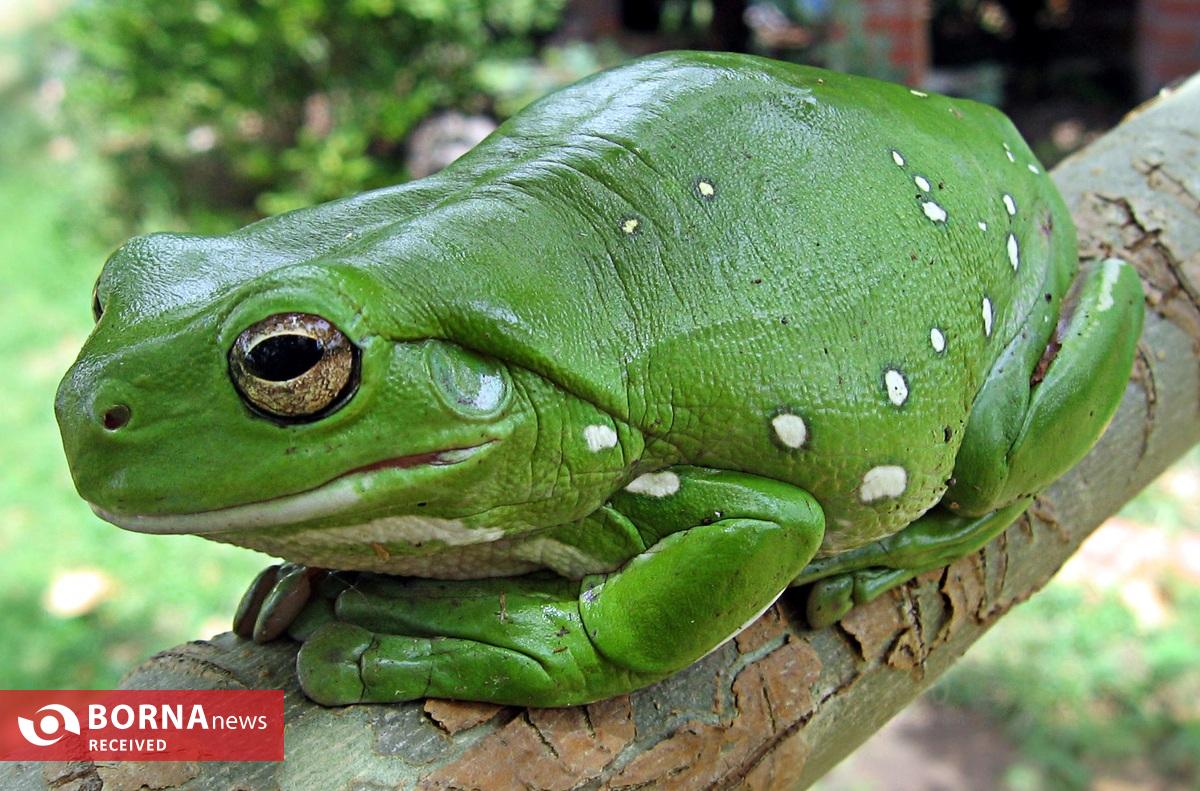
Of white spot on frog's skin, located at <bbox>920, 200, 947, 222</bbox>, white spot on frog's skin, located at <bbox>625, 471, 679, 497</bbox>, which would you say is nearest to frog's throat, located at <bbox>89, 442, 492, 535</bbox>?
white spot on frog's skin, located at <bbox>625, 471, 679, 497</bbox>

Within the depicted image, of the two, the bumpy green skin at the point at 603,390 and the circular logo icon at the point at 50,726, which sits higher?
the bumpy green skin at the point at 603,390

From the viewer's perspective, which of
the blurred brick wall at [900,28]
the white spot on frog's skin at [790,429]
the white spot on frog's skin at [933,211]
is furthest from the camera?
the blurred brick wall at [900,28]

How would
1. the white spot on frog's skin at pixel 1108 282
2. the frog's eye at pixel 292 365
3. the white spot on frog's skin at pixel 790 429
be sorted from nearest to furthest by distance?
the frog's eye at pixel 292 365 < the white spot on frog's skin at pixel 790 429 < the white spot on frog's skin at pixel 1108 282

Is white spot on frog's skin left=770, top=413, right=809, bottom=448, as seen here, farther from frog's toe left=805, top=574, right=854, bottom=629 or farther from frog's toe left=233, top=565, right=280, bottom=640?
frog's toe left=233, top=565, right=280, bottom=640

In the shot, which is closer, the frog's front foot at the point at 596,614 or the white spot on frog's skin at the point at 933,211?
the frog's front foot at the point at 596,614

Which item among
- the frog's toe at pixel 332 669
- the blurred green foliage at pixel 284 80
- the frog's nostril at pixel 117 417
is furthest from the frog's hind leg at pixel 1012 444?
the blurred green foliage at pixel 284 80

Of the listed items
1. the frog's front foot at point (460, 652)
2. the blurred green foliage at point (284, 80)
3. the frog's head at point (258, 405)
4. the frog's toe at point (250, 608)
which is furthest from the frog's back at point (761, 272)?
the blurred green foliage at point (284, 80)

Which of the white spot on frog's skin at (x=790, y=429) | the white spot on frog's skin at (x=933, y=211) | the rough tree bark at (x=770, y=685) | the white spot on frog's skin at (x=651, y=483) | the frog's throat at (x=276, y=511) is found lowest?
the rough tree bark at (x=770, y=685)

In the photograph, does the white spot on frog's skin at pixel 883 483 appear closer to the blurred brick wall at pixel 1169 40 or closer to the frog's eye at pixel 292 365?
the frog's eye at pixel 292 365

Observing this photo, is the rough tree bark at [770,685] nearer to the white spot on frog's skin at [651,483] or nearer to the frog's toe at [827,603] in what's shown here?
the frog's toe at [827,603]
